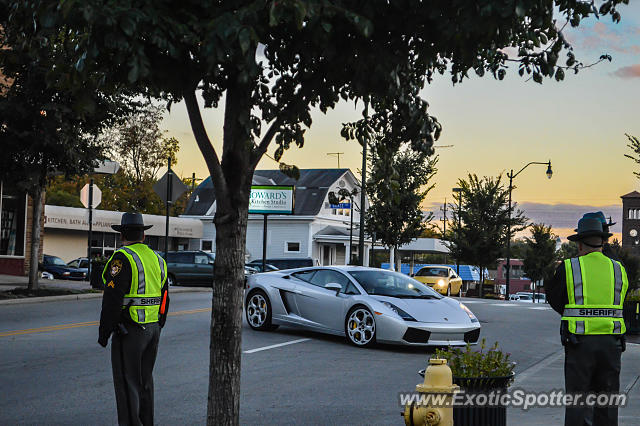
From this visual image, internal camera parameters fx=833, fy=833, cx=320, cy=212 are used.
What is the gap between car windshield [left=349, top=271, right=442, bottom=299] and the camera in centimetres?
1413

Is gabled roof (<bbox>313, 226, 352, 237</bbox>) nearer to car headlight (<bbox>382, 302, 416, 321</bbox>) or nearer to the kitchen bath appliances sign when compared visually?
the kitchen bath appliances sign

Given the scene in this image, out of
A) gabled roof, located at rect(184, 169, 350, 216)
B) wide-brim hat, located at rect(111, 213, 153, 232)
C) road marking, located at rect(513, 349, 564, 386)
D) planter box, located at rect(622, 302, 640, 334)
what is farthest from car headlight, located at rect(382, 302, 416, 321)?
gabled roof, located at rect(184, 169, 350, 216)

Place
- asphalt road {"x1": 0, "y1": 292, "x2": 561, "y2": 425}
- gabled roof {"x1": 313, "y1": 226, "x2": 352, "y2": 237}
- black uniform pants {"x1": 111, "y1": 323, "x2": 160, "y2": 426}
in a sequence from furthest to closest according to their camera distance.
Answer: gabled roof {"x1": 313, "y1": 226, "x2": 352, "y2": 237}, asphalt road {"x1": 0, "y1": 292, "x2": 561, "y2": 425}, black uniform pants {"x1": 111, "y1": 323, "x2": 160, "y2": 426}

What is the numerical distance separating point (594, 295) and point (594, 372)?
0.56 metres

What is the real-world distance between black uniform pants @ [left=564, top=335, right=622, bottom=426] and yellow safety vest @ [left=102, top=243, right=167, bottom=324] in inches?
127

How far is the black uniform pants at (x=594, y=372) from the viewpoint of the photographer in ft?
19.7

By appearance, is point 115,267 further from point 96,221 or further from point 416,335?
point 96,221

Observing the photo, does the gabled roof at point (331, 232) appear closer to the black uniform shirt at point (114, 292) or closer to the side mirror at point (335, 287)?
the side mirror at point (335, 287)

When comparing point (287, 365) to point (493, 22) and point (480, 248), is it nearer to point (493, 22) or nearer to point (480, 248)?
point (493, 22)

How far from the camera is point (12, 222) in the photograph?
31.3 m

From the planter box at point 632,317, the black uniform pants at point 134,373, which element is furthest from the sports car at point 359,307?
the black uniform pants at point 134,373

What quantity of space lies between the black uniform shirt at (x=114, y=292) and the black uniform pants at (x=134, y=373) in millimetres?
128

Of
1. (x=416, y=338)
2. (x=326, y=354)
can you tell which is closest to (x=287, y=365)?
(x=326, y=354)

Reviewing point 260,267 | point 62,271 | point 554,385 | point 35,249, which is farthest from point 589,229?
point 62,271
